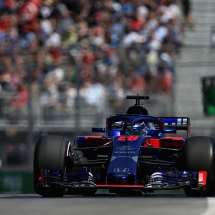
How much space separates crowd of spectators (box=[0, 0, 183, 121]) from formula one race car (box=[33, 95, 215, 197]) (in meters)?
4.92

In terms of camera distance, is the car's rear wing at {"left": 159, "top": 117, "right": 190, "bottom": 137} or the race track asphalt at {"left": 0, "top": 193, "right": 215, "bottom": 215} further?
the car's rear wing at {"left": 159, "top": 117, "right": 190, "bottom": 137}

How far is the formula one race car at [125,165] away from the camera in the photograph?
23.2 ft

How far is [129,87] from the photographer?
13102 millimetres

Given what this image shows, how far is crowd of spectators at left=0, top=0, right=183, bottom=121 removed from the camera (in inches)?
508

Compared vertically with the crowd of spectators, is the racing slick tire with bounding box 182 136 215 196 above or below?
below

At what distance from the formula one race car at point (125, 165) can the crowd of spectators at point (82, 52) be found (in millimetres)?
4923

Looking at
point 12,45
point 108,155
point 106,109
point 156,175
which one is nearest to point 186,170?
point 156,175

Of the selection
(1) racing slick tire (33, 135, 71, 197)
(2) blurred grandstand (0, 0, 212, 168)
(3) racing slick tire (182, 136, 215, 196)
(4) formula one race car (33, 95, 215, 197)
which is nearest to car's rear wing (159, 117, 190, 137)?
(4) formula one race car (33, 95, 215, 197)

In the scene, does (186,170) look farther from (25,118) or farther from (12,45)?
(12,45)

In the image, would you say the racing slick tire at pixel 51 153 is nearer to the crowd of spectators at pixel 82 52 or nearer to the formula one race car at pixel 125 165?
the formula one race car at pixel 125 165

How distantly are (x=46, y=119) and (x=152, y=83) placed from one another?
2069 millimetres

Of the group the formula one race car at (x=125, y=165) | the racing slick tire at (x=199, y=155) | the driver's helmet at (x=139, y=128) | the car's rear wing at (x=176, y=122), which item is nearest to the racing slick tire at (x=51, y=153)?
the formula one race car at (x=125, y=165)

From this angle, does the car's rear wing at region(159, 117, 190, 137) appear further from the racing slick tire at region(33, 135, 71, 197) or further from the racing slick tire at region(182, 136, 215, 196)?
the racing slick tire at region(33, 135, 71, 197)

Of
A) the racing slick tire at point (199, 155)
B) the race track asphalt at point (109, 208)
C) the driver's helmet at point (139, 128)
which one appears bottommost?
the race track asphalt at point (109, 208)
